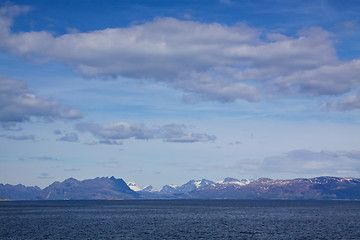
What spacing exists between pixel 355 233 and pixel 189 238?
50235 mm

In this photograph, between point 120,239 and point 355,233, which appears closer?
point 120,239

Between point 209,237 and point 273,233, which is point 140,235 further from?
point 273,233

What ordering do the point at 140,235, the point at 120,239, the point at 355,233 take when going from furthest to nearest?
the point at 355,233, the point at 140,235, the point at 120,239

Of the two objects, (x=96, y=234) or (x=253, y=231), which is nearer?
(x=96, y=234)

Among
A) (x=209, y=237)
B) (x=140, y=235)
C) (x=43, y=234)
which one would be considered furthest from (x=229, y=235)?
(x=43, y=234)

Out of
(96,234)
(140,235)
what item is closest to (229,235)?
(140,235)

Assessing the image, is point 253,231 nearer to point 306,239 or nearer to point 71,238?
point 306,239

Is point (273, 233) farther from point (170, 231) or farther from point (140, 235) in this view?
point (140, 235)

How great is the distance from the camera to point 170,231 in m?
121

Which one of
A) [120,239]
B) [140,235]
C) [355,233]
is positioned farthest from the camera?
[355,233]

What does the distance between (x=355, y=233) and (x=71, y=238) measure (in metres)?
79.6

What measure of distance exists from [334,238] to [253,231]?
78.3 feet

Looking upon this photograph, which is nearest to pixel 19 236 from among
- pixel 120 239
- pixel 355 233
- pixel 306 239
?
pixel 120 239

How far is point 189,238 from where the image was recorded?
340 feet
